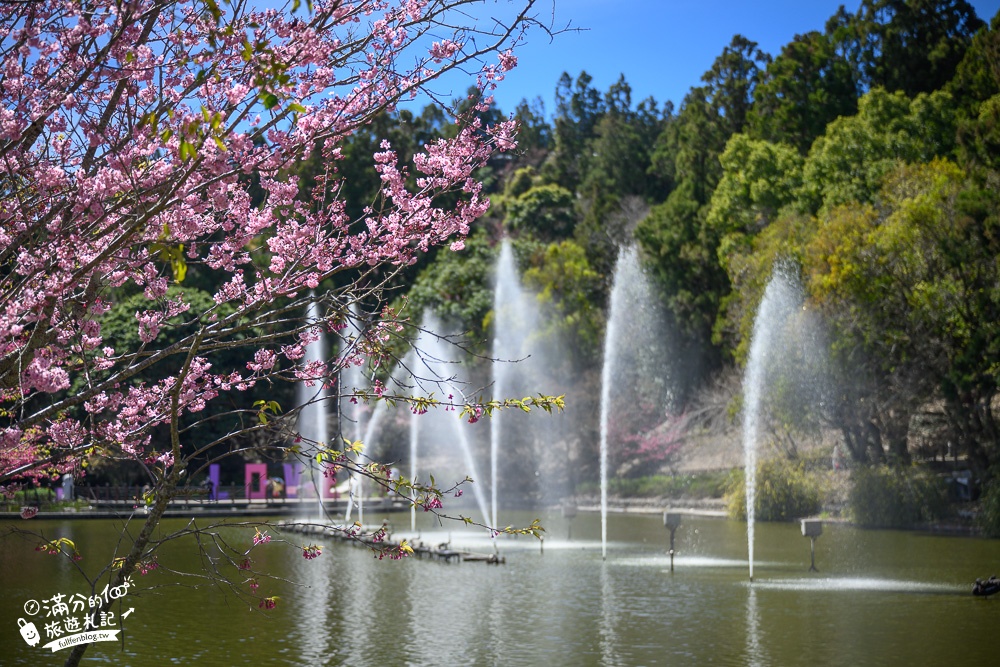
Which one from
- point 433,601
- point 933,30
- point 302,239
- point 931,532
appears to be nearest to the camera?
point 302,239

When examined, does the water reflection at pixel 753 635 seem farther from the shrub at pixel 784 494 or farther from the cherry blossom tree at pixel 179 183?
the shrub at pixel 784 494

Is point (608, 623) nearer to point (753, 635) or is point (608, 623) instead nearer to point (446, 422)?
point (753, 635)

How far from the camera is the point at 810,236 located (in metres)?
33.9

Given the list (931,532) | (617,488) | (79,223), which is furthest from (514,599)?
(617,488)

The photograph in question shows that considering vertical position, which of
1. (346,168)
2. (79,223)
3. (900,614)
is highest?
(346,168)

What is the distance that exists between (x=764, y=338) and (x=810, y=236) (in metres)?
3.77

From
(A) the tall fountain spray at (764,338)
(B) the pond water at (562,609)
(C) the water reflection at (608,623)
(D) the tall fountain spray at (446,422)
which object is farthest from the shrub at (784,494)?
(C) the water reflection at (608,623)

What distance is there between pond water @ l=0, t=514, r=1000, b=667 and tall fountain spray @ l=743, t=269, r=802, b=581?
7.64 m

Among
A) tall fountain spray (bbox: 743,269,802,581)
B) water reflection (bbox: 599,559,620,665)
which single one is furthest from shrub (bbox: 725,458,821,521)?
water reflection (bbox: 599,559,620,665)

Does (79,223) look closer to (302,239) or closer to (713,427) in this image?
(302,239)

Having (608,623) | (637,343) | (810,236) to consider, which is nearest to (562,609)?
(608,623)

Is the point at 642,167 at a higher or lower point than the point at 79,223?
higher

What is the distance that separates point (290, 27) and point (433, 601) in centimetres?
1264

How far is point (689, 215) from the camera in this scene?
156ft
